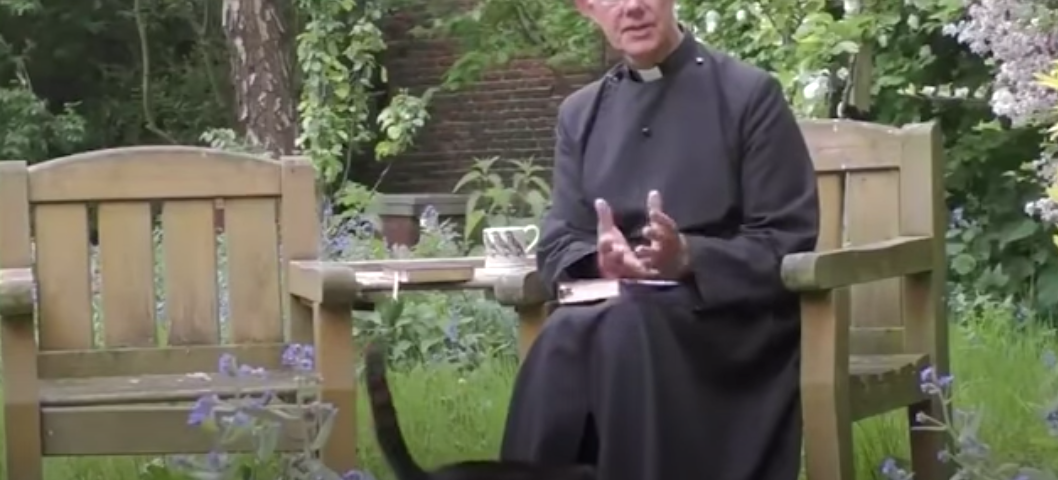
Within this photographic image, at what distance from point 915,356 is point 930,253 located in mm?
232

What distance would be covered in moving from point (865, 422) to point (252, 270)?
5.39ft

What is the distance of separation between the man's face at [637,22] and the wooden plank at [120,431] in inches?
44.2

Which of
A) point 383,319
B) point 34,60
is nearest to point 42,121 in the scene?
point 34,60

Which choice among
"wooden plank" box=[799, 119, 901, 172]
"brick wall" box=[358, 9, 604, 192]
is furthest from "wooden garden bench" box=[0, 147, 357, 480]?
"brick wall" box=[358, 9, 604, 192]

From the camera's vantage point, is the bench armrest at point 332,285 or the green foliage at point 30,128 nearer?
the bench armrest at point 332,285

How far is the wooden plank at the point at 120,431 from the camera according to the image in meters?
3.38

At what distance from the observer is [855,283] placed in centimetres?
332

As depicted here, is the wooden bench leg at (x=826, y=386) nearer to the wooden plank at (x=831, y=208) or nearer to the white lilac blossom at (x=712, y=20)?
the wooden plank at (x=831, y=208)

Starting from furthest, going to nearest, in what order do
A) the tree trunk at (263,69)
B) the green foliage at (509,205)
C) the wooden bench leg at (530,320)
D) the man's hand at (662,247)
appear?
the tree trunk at (263,69) → the green foliage at (509,205) → the wooden bench leg at (530,320) → the man's hand at (662,247)

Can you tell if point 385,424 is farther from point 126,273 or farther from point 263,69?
point 263,69

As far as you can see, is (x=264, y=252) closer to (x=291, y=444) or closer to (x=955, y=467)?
(x=291, y=444)

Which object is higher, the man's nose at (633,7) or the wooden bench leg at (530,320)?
the man's nose at (633,7)

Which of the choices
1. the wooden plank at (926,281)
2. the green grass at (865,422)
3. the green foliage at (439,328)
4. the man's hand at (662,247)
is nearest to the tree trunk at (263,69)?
the green foliage at (439,328)

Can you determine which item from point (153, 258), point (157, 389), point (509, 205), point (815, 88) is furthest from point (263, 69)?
point (157, 389)
